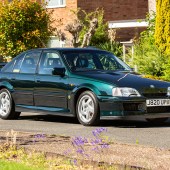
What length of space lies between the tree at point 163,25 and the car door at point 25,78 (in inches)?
402

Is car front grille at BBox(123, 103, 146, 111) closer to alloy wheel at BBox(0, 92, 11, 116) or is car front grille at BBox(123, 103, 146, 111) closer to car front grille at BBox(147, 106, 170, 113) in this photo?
car front grille at BBox(147, 106, 170, 113)

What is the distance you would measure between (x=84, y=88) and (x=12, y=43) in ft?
58.8

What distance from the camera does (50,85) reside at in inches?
625

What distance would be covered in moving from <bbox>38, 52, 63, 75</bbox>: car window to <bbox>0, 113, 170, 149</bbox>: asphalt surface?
107 cm

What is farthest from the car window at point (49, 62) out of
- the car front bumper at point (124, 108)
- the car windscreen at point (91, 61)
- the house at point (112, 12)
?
the house at point (112, 12)

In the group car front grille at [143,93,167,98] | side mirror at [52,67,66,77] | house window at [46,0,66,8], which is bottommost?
car front grille at [143,93,167,98]

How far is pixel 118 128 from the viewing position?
1473 centimetres

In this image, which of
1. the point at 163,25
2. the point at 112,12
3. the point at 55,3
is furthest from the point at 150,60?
the point at 112,12

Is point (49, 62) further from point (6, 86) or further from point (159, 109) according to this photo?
point (159, 109)

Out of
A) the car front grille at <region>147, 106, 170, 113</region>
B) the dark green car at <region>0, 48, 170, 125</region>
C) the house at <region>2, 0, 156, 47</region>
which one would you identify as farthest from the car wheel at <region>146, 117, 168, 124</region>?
the house at <region>2, 0, 156, 47</region>

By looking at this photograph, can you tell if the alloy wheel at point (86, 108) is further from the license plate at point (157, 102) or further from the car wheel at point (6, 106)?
the car wheel at point (6, 106)

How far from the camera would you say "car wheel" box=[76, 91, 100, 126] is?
1480cm

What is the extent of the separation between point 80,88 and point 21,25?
58.9 feet

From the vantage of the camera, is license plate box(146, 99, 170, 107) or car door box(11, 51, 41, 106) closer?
license plate box(146, 99, 170, 107)
